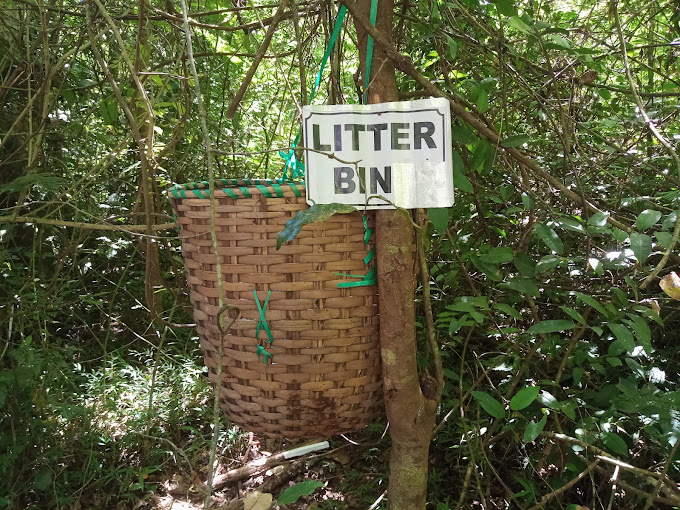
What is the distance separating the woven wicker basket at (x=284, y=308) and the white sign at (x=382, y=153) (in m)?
0.06

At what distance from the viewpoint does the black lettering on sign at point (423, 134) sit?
91 cm

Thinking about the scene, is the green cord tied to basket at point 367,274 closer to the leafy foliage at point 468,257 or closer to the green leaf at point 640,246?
the leafy foliage at point 468,257

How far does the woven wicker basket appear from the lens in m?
0.89

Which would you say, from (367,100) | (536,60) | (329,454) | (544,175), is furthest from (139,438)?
(536,60)

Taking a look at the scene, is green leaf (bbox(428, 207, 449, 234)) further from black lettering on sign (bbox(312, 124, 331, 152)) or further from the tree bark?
black lettering on sign (bbox(312, 124, 331, 152))

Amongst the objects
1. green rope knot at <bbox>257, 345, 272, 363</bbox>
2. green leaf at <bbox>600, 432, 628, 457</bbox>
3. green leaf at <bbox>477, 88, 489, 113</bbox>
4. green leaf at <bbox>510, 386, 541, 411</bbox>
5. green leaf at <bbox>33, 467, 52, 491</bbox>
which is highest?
green leaf at <bbox>477, 88, 489, 113</bbox>

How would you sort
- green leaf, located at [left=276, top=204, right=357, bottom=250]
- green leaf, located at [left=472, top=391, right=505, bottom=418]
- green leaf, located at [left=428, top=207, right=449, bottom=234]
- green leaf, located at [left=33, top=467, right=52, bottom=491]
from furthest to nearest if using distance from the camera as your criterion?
green leaf, located at [left=33, top=467, right=52, bottom=491] < green leaf, located at [left=472, top=391, right=505, bottom=418] < green leaf, located at [left=428, top=207, right=449, bottom=234] < green leaf, located at [left=276, top=204, right=357, bottom=250]

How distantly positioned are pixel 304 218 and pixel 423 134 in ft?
0.82

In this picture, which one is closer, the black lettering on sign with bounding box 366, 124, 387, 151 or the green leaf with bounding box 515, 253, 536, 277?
the black lettering on sign with bounding box 366, 124, 387, 151

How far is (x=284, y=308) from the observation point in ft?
2.96

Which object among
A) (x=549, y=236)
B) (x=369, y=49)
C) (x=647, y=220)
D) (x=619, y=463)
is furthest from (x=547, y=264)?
(x=369, y=49)

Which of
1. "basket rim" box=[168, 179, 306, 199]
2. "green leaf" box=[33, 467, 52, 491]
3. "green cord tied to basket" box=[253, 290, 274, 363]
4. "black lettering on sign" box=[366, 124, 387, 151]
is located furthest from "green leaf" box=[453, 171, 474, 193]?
"green leaf" box=[33, 467, 52, 491]

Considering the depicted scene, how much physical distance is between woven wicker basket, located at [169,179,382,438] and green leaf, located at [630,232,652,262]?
1.42 ft

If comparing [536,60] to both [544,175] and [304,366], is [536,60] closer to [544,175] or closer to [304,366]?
[544,175]
